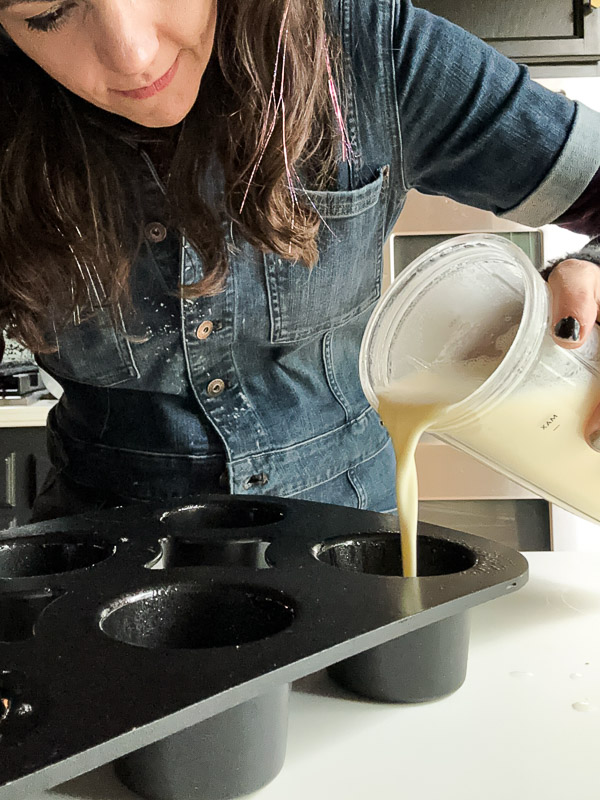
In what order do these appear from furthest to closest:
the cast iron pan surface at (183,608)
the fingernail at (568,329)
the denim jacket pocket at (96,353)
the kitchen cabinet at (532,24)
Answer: the kitchen cabinet at (532,24) → the denim jacket pocket at (96,353) → the fingernail at (568,329) → the cast iron pan surface at (183,608)

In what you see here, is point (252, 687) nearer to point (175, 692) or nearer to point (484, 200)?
point (175, 692)

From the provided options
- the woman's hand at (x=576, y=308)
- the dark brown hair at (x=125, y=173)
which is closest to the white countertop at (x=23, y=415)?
the dark brown hair at (x=125, y=173)

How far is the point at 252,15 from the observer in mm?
770

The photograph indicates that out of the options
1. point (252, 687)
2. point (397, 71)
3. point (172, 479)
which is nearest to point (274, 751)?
point (252, 687)

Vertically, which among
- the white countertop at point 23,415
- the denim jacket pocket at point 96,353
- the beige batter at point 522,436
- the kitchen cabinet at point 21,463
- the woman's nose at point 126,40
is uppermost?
the woman's nose at point 126,40

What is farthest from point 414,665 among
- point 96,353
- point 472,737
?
point 96,353

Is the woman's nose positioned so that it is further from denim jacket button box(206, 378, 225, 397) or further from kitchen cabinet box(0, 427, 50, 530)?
kitchen cabinet box(0, 427, 50, 530)

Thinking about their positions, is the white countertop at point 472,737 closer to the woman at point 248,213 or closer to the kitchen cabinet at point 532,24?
the woman at point 248,213

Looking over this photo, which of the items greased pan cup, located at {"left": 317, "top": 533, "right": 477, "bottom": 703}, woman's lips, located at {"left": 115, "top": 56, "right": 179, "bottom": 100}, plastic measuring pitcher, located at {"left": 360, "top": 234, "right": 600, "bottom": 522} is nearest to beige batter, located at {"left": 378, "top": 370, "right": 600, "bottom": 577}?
plastic measuring pitcher, located at {"left": 360, "top": 234, "right": 600, "bottom": 522}

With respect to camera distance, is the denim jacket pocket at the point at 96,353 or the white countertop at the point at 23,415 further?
the white countertop at the point at 23,415

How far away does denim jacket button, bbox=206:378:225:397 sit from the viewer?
934 mm

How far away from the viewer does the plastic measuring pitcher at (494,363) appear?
675 millimetres

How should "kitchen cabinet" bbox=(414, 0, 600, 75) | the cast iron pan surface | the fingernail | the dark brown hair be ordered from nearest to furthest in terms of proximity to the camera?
1. the cast iron pan surface
2. the fingernail
3. the dark brown hair
4. "kitchen cabinet" bbox=(414, 0, 600, 75)

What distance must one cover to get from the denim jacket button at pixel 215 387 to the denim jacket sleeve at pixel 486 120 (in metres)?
0.33
